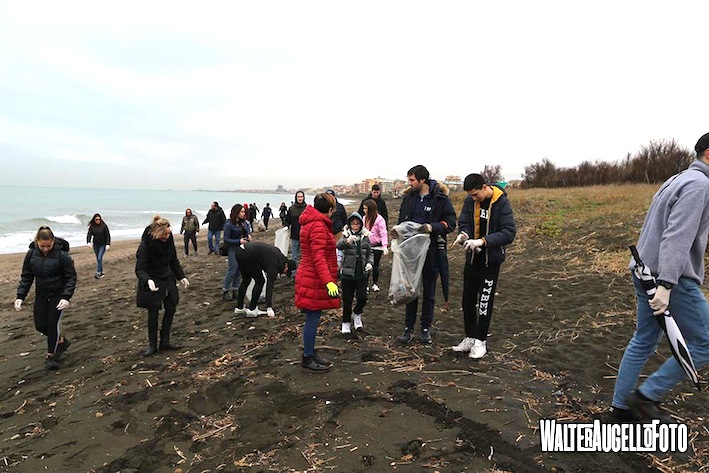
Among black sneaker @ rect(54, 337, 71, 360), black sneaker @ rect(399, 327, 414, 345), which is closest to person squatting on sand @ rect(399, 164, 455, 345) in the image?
black sneaker @ rect(399, 327, 414, 345)

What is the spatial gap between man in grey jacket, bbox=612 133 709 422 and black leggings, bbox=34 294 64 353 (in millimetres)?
5861

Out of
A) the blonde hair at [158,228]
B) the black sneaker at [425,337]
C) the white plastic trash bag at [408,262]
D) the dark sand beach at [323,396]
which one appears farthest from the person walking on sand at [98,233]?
the black sneaker at [425,337]

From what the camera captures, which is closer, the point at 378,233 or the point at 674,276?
the point at 674,276

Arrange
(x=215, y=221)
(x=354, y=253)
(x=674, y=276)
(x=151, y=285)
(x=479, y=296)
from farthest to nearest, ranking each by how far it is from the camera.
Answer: (x=215, y=221)
(x=354, y=253)
(x=151, y=285)
(x=479, y=296)
(x=674, y=276)

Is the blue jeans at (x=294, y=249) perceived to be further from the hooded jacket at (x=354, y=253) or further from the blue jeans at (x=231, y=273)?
the hooded jacket at (x=354, y=253)

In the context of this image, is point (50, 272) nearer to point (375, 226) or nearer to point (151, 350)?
point (151, 350)

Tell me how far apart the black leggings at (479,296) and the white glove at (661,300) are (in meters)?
1.52

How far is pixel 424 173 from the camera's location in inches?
180

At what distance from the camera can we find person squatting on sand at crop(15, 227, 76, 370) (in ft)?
15.0

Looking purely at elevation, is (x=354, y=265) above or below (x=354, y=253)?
below

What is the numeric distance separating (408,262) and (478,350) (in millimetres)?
1233

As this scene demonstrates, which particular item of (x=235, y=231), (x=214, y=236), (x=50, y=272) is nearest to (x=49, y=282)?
(x=50, y=272)

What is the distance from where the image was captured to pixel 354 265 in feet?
15.9

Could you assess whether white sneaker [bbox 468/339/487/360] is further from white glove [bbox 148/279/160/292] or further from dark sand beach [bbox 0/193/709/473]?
white glove [bbox 148/279/160/292]
